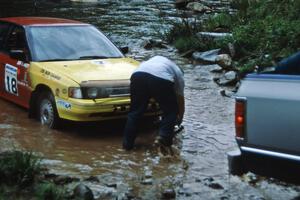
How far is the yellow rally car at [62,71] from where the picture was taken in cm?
798

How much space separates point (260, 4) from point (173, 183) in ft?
37.5

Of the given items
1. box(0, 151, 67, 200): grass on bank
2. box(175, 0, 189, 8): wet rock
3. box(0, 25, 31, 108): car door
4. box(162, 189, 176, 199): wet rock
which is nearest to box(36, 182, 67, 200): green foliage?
box(0, 151, 67, 200): grass on bank

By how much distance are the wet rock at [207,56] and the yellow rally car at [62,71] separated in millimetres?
4947

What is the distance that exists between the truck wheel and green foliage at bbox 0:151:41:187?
88.6 inches

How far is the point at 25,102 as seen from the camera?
360 inches

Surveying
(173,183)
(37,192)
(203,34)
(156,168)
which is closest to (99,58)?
(156,168)

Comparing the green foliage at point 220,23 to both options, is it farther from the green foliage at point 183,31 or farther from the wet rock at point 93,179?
the wet rock at point 93,179

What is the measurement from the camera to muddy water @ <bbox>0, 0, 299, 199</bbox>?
6.37m

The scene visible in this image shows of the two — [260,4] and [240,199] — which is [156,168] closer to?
[240,199]

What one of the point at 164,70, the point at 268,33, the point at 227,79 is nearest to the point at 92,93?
the point at 164,70

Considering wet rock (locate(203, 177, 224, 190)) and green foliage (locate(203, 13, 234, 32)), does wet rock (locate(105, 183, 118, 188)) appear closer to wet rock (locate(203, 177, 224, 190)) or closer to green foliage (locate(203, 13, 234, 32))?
wet rock (locate(203, 177, 224, 190))

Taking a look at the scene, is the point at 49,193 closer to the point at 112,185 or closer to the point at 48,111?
the point at 112,185

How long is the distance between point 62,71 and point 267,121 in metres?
4.24

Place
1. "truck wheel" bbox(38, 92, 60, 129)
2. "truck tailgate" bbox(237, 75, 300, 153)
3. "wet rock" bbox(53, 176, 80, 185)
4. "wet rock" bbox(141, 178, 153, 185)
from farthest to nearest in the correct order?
"truck wheel" bbox(38, 92, 60, 129) < "wet rock" bbox(141, 178, 153, 185) < "wet rock" bbox(53, 176, 80, 185) < "truck tailgate" bbox(237, 75, 300, 153)
